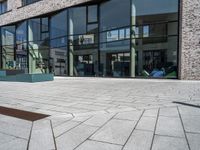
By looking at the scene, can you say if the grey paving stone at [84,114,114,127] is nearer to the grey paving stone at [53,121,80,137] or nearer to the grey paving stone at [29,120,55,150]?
the grey paving stone at [53,121,80,137]

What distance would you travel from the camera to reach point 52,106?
17.4ft

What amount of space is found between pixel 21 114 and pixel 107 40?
1255 centimetres

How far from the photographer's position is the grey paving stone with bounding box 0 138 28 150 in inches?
107

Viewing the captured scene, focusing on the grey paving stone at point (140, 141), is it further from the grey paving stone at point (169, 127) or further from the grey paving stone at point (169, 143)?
the grey paving stone at point (169, 127)

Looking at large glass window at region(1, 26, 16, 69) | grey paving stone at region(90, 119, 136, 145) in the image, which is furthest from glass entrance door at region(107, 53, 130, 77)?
large glass window at region(1, 26, 16, 69)

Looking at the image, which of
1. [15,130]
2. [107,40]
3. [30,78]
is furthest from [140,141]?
[107,40]

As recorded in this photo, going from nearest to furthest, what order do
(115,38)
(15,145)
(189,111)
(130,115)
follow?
(15,145), (130,115), (189,111), (115,38)

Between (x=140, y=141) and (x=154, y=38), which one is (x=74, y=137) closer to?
(x=140, y=141)

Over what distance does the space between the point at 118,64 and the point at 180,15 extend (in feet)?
19.9

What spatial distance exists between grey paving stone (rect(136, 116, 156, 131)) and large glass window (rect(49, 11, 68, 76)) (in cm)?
1486

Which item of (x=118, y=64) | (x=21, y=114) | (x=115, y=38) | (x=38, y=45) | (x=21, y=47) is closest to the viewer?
(x=21, y=114)

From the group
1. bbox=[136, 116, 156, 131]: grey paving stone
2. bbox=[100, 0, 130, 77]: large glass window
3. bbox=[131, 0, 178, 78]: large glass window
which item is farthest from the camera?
bbox=[100, 0, 130, 77]: large glass window

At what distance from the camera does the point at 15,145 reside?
2.80m

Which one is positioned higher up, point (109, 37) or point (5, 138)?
point (109, 37)
